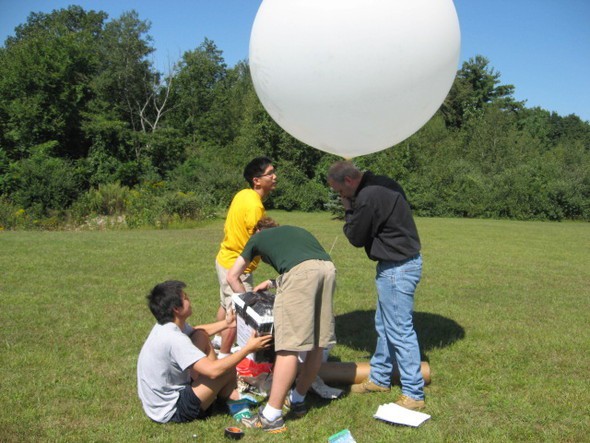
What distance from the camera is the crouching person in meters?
3.48

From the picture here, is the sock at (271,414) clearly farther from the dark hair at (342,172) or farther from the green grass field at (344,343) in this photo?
the dark hair at (342,172)

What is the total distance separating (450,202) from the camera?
83.8 feet

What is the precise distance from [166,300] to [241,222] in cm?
114

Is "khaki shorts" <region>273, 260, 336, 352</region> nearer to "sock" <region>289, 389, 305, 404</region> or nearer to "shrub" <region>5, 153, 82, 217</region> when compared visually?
"sock" <region>289, 389, 305, 404</region>

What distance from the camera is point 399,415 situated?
12.5 feet

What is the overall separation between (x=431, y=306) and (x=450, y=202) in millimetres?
19403

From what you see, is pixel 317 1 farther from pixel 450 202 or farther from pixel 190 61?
pixel 190 61

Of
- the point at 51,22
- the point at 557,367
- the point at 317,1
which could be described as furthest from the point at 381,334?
the point at 51,22

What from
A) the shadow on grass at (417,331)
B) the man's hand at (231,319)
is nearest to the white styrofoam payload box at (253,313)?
the man's hand at (231,319)

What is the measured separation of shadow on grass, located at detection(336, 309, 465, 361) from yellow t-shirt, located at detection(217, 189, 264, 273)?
1.63m

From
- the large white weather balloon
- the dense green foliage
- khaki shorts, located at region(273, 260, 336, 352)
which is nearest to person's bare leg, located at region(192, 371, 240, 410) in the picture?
khaki shorts, located at region(273, 260, 336, 352)

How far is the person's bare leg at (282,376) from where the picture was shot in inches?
143

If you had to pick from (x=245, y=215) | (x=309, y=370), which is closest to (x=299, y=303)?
(x=309, y=370)

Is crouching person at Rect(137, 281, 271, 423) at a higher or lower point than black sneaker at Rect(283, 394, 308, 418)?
higher
